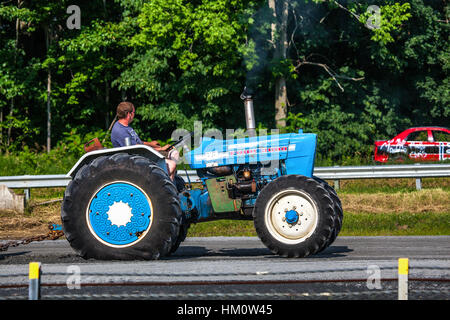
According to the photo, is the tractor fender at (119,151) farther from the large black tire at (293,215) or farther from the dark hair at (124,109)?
the large black tire at (293,215)

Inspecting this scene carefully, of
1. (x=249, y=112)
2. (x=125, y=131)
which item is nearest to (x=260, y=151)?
(x=249, y=112)

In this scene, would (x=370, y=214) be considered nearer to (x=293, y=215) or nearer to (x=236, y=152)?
(x=236, y=152)

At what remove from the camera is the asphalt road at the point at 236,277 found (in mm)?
5664

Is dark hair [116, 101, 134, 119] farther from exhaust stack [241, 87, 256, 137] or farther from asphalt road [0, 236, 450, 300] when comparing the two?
asphalt road [0, 236, 450, 300]

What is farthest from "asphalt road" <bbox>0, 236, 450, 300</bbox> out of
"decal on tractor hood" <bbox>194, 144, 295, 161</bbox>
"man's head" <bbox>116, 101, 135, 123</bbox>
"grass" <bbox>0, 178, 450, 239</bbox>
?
"grass" <bbox>0, 178, 450, 239</bbox>

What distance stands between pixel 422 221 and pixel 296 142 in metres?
5.36

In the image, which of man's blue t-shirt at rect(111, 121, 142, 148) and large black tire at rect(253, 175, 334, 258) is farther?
man's blue t-shirt at rect(111, 121, 142, 148)

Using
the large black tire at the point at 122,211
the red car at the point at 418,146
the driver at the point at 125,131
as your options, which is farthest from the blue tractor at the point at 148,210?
the red car at the point at 418,146

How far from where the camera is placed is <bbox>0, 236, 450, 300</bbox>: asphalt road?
566cm

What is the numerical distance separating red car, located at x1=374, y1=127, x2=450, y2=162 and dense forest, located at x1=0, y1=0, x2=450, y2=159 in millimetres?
661

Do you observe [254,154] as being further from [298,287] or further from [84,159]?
[298,287]

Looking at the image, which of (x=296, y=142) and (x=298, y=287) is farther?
(x=296, y=142)

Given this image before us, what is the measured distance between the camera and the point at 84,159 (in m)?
8.27
